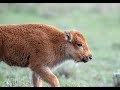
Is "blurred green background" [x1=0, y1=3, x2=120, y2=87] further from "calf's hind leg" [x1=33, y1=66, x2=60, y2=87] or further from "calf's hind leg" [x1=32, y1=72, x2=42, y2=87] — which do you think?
"calf's hind leg" [x1=33, y1=66, x2=60, y2=87]

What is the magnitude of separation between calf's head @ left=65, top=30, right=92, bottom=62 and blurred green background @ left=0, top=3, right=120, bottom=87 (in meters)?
1.35

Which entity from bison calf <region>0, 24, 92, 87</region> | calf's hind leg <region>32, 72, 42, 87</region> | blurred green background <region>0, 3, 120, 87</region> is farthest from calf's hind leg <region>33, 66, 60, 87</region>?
blurred green background <region>0, 3, 120, 87</region>

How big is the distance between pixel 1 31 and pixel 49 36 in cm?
113

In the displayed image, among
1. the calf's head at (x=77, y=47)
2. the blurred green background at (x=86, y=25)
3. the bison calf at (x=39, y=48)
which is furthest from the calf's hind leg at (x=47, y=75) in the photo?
the blurred green background at (x=86, y=25)

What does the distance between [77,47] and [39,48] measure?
3.36 feet

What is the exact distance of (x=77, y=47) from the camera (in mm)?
12898

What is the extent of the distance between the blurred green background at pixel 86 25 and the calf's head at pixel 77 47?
1354 mm

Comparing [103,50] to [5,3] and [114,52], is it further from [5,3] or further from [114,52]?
[5,3]

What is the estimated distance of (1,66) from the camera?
16453mm

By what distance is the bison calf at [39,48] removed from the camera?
1232cm

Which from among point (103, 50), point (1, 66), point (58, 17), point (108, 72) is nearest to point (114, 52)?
point (103, 50)

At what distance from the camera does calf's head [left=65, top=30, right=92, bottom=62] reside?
12828mm

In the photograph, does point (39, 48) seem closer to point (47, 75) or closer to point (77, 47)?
point (47, 75)

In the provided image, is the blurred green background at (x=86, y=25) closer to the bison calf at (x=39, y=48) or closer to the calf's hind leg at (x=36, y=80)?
the calf's hind leg at (x=36, y=80)
